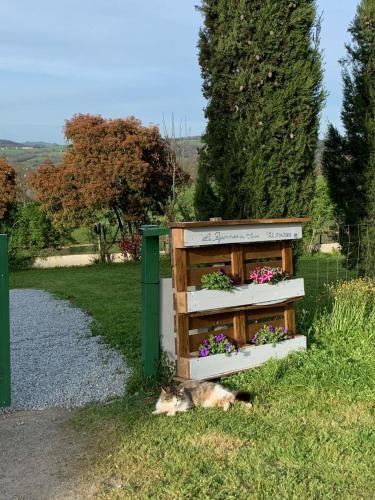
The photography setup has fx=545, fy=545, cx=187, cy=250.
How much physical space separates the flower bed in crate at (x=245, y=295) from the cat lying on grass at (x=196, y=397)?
2.27 ft

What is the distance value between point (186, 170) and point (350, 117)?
40.0 ft

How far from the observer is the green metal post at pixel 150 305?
500 centimetres

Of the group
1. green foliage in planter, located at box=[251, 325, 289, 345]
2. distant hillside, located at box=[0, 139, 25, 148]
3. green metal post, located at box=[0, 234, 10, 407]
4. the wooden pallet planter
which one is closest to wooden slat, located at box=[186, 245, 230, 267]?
the wooden pallet planter

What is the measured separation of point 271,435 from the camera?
3.71m

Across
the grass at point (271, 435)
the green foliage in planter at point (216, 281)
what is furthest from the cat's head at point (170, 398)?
the green foliage in planter at point (216, 281)

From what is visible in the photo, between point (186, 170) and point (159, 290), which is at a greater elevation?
point (186, 170)

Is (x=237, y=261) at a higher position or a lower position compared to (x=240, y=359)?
higher

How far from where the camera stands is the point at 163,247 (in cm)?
1920

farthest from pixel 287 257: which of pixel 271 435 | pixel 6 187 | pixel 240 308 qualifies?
pixel 6 187

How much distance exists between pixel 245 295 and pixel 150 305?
0.89 metres

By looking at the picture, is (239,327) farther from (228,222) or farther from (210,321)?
(228,222)

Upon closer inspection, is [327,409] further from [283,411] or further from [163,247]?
[163,247]

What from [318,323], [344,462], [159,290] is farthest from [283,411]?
[318,323]

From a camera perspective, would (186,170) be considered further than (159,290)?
Yes
